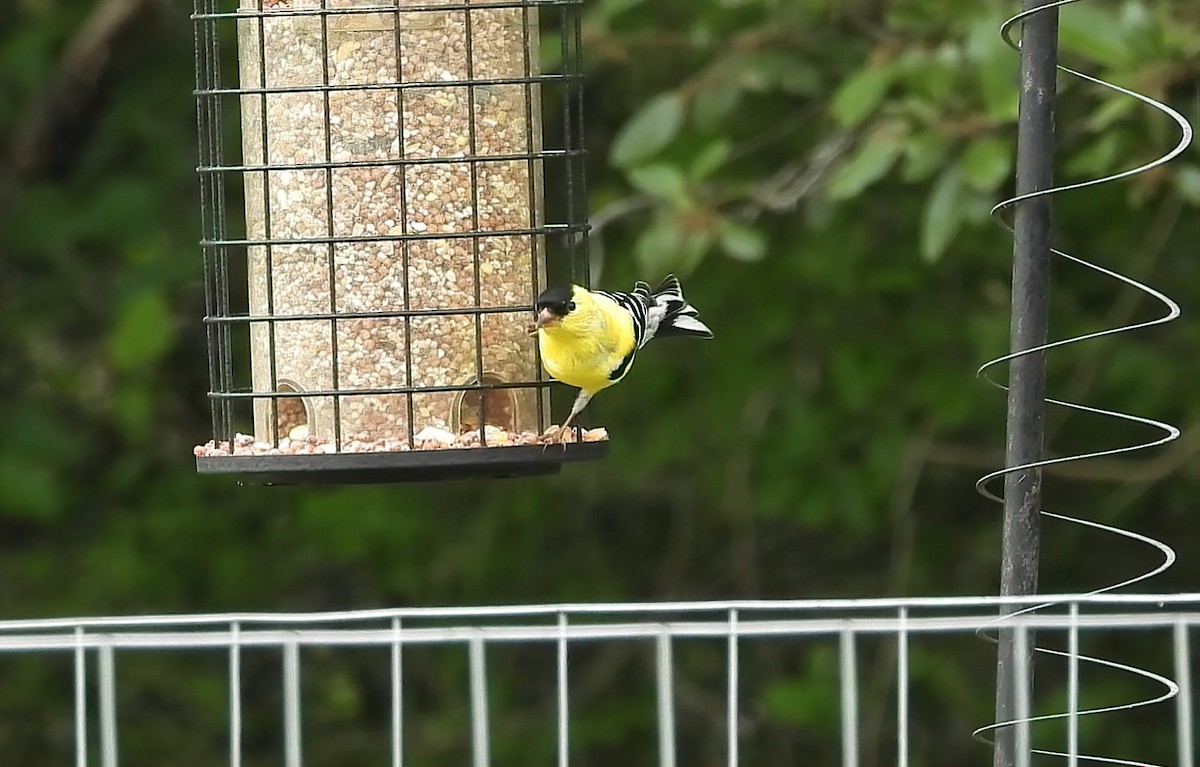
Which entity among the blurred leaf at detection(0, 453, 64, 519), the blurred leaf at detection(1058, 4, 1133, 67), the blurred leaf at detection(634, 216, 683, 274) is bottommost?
the blurred leaf at detection(0, 453, 64, 519)

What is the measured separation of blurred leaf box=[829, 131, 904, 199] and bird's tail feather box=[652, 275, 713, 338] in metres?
0.58

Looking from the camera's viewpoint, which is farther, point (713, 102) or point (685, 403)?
point (685, 403)

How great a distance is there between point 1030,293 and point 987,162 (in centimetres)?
185

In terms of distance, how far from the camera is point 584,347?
2996mm

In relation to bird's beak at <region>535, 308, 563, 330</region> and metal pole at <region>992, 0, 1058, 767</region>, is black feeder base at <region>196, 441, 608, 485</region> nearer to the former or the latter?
bird's beak at <region>535, 308, 563, 330</region>

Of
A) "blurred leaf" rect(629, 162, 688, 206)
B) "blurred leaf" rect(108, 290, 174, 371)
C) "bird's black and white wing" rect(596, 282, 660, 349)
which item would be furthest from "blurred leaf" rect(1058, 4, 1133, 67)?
"blurred leaf" rect(108, 290, 174, 371)

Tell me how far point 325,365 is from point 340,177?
1.00ft

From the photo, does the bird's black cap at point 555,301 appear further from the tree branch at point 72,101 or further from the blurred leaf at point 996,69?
the tree branch at point 72,101

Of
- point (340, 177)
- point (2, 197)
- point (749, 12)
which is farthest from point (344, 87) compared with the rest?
point (2, 197)

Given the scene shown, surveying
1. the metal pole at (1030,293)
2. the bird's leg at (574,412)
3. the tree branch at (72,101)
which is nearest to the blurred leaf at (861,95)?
the bird's leg at (574,412)

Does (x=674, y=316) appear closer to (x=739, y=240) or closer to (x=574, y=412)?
(x=574, y=412)

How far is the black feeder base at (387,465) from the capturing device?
2838mm

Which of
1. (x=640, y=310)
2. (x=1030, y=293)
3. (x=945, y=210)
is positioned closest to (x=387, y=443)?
(x=640, y=310)

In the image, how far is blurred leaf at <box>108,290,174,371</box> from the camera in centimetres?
502
